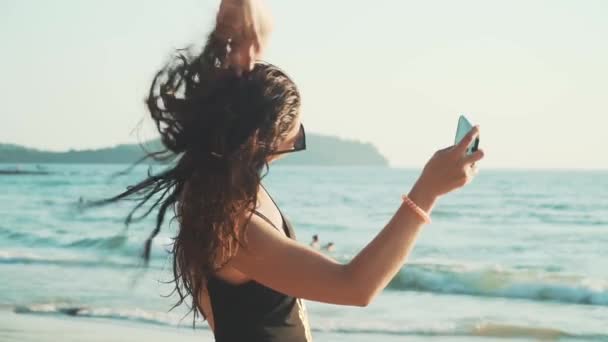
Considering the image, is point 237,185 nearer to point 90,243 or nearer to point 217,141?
point 217,141

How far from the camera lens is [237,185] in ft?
6.25

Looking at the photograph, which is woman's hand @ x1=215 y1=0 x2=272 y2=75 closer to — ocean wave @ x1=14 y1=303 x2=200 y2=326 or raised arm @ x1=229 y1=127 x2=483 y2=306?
raised arm @ x1=229 y1=127 x2=483 y2=306

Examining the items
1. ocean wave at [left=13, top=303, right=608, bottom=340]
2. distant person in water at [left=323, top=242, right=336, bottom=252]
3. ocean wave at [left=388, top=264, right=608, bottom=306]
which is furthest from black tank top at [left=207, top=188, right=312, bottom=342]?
distant person in water at [left=323, top=242, right=336, bottom=252]

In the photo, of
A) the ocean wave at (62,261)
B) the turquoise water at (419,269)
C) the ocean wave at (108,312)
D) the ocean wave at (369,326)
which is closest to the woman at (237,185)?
the turquoise water at (419,269)

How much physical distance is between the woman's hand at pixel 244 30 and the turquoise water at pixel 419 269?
0.60 m

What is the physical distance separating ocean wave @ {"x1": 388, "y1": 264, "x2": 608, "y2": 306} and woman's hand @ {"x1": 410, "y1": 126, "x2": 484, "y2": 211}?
41.1 feet

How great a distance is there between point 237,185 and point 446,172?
1.31ft

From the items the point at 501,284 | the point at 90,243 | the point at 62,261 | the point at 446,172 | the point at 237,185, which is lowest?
the point at 90,243

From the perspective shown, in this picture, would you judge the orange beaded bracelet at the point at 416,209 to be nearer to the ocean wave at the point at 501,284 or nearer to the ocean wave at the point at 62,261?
the ocean wave at the point at 501,284

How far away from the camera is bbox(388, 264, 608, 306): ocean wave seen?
14.4 meters

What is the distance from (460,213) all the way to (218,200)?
29.7m

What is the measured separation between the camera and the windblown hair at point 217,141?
1901 mm

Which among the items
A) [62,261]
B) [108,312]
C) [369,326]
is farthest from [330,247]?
[369,326]

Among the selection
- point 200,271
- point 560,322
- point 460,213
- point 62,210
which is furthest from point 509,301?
point 62,210
